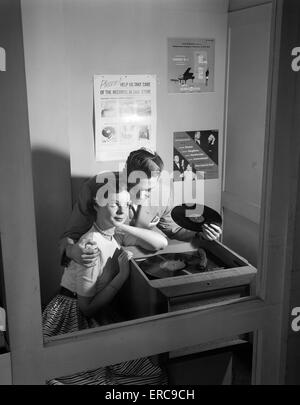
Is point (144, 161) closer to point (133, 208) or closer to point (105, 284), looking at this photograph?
point (133, 208)

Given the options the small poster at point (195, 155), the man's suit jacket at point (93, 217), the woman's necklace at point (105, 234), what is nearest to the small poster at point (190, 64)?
the small poster at point (195, 155)

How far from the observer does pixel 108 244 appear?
1329 millimetres

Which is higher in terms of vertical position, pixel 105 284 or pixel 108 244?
pixel 108 244

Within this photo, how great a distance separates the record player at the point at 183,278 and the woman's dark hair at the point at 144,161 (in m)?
0.21

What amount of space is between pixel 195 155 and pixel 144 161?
0.16 m

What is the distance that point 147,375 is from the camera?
126 cm

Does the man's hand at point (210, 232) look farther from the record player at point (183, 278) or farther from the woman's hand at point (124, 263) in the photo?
the woman's hand at point (124, 263)

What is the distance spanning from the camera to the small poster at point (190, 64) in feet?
4.19

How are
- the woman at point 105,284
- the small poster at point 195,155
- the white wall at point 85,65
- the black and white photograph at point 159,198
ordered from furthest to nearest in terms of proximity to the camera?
1. the small poster at point 195,155
2. the woman at point 105,284
3. the white wall at point 85,65
4. the black and white photograph at point 159,198

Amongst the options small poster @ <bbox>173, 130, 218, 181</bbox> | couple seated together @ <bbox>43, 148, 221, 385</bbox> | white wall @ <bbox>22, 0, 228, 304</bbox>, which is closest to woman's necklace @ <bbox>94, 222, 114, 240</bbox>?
couple seated together @ <bbox>43, 148, 221, 385</bbox>

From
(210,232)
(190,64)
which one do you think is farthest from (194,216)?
(190,64)

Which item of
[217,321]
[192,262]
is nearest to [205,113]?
[192,262]
